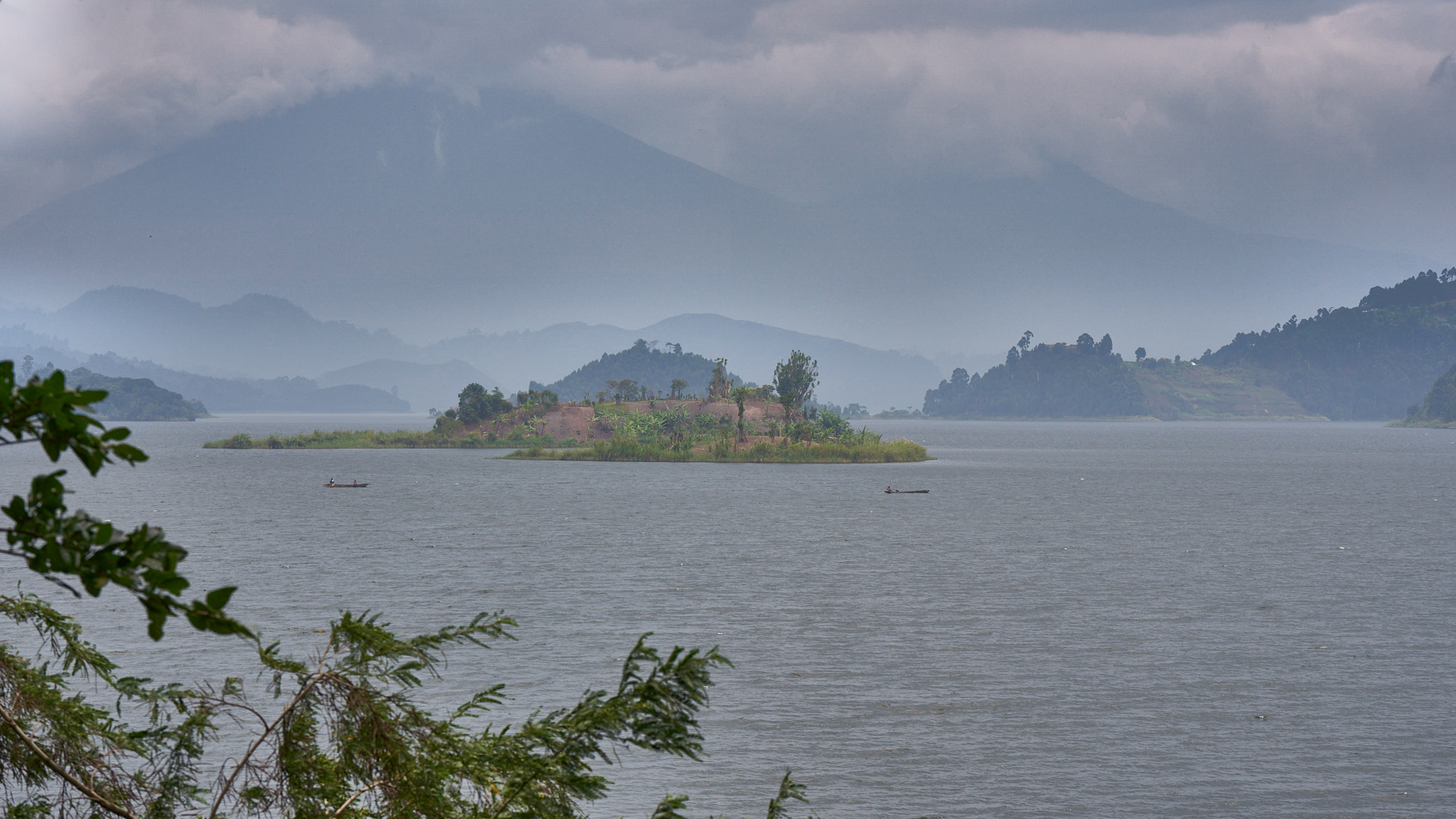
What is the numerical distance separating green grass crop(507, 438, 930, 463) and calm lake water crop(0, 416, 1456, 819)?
160ft

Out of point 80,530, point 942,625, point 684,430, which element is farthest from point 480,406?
point 80,530

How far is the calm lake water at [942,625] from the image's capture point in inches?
1026

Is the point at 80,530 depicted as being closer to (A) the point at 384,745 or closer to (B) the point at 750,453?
(A) the point at 384,745

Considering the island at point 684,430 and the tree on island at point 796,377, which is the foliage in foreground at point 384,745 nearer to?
the island at point 684,430

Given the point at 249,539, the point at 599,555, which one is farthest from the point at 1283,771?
the point at 249,539

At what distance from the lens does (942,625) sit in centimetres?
4425

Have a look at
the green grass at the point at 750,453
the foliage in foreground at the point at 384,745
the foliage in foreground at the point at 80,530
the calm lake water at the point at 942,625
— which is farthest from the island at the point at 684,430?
the foliage in foreground at the point at 80,530

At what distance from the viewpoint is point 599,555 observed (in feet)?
216

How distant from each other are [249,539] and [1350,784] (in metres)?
65.8

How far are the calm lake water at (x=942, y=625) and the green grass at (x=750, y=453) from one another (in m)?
48.9

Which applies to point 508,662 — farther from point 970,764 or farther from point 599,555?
point 599,555

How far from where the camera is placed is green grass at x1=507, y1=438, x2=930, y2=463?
157 m

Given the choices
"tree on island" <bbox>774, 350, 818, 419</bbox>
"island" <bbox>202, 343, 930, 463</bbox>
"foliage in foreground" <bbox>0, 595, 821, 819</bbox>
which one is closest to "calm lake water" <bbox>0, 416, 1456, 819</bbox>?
"foliage in foreground" <bbox>0, 595, 821, 819</bbox>

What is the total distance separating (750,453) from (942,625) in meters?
118
